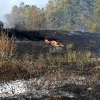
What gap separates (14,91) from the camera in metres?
8.91

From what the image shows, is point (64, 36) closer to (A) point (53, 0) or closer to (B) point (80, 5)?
(B) point (80, 5)

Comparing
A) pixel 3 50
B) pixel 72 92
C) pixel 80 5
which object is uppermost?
pixel 80 5

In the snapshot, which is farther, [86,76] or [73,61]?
[73,61]

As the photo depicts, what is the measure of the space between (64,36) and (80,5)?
5043 cm

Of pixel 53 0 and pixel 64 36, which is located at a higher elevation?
pixel 53 0

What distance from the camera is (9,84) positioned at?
32.2 ft

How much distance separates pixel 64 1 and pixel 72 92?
76.3 metres

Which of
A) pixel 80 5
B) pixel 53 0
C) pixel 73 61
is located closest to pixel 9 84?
pixel 73 61

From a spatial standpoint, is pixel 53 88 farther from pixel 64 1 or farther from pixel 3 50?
pixel 64 1

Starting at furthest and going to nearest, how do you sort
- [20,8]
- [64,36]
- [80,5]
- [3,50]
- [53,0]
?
[20,8] < [53,0] < [80,5] < [64,36] < [3,50]

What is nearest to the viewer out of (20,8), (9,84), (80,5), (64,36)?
(9,84)

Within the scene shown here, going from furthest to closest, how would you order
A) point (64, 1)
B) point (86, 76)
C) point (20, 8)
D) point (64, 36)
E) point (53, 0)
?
point (20, 8), point (53, 0), point (64, 1), point (64, 36), point (86, 76)

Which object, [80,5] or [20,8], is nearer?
[80,5]

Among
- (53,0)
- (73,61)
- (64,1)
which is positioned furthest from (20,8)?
(73,61)
